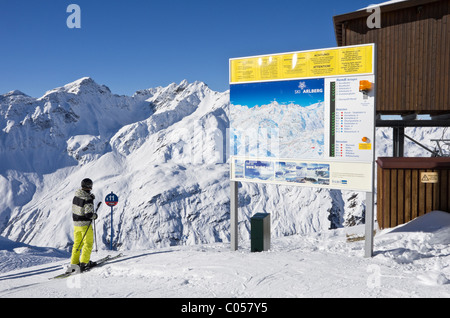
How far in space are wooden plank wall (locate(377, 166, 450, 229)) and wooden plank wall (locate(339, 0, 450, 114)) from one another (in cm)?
344

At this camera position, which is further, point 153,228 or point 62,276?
point 153,228

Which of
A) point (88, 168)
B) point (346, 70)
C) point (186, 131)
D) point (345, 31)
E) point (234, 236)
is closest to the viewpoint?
point (346, 70)

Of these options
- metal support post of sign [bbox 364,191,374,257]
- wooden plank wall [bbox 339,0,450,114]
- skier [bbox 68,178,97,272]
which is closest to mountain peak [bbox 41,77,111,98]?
wooden plank wall [bbox 339,0,450,114]

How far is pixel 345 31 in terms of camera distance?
547 inches

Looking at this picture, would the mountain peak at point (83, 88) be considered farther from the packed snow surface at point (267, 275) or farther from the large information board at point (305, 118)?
the packed snow surface at point (267, 275)

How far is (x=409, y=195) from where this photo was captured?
10781mm

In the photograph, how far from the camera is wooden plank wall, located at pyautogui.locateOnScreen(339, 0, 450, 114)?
12.7 meters

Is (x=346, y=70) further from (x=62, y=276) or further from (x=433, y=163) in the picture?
(x=62, y=276)

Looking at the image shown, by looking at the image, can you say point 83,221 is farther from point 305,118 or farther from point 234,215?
point 305,118

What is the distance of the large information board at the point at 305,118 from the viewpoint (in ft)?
23.2

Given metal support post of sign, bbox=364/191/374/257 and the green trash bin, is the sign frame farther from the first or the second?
the green trash bin

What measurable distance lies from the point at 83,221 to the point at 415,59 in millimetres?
12691
